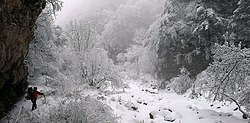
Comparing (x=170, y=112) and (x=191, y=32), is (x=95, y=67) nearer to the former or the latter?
(x=170, y=112)

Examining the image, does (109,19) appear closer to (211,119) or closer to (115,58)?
(115,58)

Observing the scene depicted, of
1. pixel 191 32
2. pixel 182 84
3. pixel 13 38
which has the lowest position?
pixel 182 84

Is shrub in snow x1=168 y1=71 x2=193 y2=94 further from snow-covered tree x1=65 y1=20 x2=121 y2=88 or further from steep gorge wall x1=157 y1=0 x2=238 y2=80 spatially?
snow-covered tree x1=65 y1=20 x2=121 y2=88

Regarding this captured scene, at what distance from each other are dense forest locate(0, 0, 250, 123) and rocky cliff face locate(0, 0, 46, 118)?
793 mm

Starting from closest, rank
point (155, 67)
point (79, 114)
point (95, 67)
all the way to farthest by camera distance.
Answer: point (79, 114), point (95, 67), point (155, 67)

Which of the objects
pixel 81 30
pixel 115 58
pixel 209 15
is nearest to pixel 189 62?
pixel 209 15

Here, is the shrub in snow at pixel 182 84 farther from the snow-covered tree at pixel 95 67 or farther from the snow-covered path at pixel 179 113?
the snow-covered path at pixel 179 113

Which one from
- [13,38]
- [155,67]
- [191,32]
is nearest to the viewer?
[13,38]

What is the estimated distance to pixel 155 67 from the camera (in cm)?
3338

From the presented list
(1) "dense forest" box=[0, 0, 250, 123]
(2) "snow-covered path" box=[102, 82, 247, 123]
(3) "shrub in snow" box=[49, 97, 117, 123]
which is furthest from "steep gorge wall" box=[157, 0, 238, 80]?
(3) "shrub in snow" box=[49, 97, 117, 123]

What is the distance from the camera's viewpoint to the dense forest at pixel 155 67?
930 centimetres

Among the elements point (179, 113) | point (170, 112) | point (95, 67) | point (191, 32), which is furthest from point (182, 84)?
point (179, 113)

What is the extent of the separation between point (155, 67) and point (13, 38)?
26675mm

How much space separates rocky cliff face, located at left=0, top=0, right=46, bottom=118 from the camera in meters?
7.21
